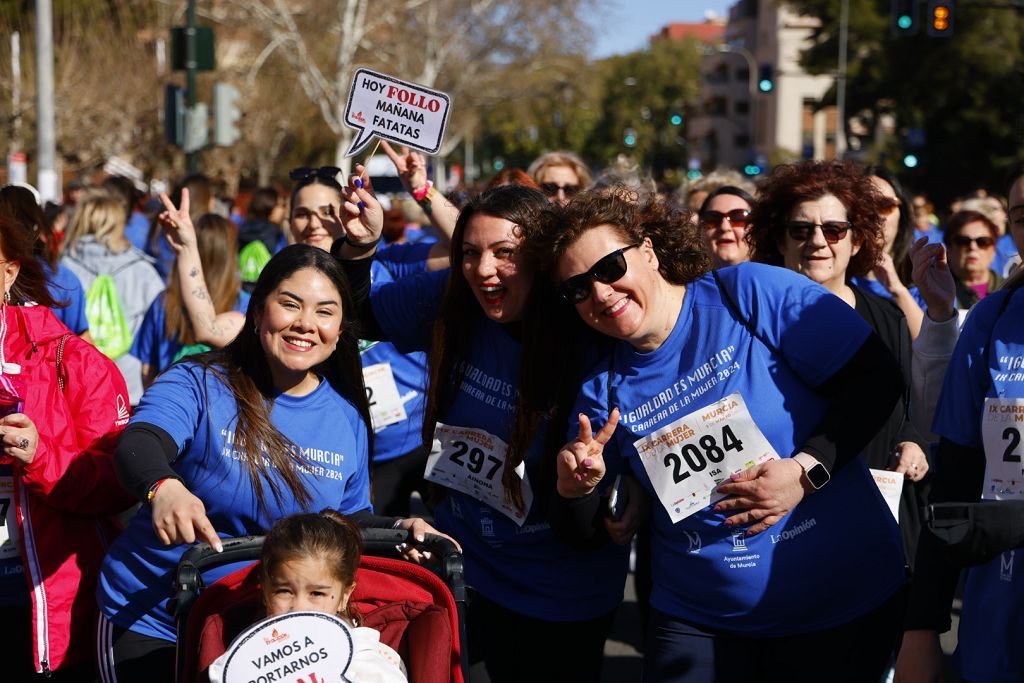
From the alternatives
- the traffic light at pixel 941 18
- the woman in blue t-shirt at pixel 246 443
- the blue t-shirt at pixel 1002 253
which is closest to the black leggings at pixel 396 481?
the woman in blue t-shirt at pixel 246 443

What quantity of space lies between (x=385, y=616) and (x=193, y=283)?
263 cm

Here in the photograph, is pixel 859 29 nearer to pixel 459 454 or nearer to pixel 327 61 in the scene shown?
pixel 327 61

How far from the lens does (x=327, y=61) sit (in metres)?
42.5

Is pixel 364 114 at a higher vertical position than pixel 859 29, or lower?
higher

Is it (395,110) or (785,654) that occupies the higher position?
(395,110)

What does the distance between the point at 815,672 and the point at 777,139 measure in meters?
85.3

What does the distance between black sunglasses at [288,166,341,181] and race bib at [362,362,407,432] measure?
0.87 m

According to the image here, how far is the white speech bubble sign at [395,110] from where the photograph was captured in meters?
4.91

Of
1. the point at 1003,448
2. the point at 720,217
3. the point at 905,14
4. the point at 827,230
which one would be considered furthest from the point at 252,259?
the point at 905,14

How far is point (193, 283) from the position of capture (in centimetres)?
562

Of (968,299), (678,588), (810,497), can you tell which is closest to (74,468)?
(678,588)

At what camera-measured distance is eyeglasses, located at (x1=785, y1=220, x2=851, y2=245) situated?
4.45m

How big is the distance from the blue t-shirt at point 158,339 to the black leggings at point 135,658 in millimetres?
3264

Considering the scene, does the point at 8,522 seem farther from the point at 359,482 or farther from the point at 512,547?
the point at 512,547
